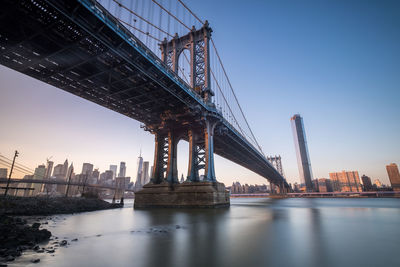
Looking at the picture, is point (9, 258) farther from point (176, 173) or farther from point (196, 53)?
point (196, 53)

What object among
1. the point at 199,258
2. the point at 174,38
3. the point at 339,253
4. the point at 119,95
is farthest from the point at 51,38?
the point at 174,38

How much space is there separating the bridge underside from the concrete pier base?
9903 mm

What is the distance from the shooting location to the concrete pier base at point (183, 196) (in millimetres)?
26203

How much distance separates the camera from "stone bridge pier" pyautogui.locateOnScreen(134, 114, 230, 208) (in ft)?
88.8

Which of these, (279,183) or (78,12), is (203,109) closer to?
(78,12)

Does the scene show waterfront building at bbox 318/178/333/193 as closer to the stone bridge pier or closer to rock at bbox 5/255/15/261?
the stone bridge pier

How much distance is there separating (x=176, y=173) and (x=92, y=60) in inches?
779

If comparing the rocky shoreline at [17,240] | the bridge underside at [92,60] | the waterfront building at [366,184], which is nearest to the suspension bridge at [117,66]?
the bridge underside at [92,60]

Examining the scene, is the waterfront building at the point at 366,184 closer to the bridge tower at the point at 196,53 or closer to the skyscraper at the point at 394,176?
the skyscraper at the point at 394,176

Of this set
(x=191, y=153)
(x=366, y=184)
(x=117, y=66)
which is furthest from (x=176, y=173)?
(x=366, y=184)

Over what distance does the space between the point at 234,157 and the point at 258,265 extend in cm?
5767

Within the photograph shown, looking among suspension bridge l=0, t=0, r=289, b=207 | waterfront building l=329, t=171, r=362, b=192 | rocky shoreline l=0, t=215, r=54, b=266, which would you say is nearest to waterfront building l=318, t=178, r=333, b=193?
waterfront building l=329, t=171, r=362, b=192

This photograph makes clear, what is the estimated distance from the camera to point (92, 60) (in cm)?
1917

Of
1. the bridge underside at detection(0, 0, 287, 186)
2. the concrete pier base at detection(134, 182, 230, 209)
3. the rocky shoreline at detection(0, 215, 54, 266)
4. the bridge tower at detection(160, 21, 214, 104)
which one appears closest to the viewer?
the rocky shoreline at detection(0, 215, 54, 266)
